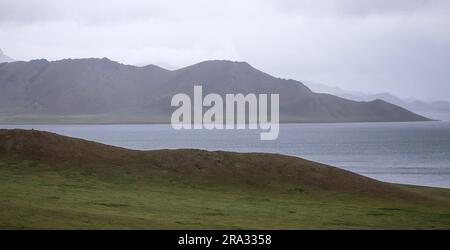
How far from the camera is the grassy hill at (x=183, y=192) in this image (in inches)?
1102

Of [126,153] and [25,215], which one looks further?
[126,153]

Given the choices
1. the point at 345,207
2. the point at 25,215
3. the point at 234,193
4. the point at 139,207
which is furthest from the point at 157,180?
the point at 25,215

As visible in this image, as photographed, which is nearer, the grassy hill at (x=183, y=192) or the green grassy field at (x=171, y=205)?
the green grassy field at (x=171, y=205)

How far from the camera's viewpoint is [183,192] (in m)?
39.7

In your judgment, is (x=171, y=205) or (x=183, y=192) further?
(x=183, y=192)

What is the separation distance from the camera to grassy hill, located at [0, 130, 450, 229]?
28.0 meters

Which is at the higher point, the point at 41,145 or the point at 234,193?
the point at 41,145

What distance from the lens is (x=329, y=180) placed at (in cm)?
4503

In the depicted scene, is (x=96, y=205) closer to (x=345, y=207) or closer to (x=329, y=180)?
(x=345, y=207)

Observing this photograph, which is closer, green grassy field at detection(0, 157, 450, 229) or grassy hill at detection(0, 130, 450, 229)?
green grassy field at detection(0, 157, 450, 229)
